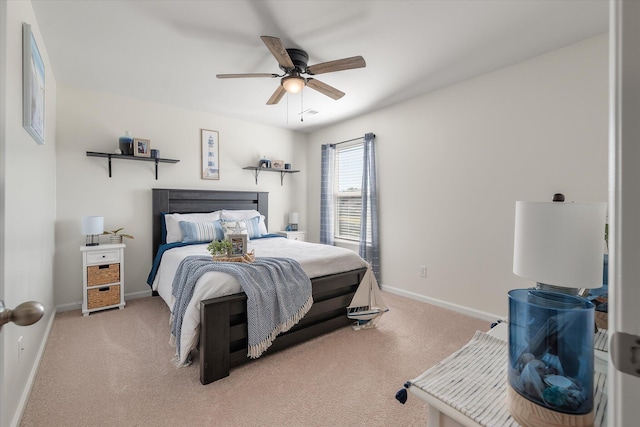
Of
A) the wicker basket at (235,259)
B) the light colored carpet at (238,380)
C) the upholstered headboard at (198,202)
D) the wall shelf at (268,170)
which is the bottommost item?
the light colored carpet at (238,380)

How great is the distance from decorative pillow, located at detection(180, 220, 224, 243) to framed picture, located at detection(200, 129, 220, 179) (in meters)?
0.93

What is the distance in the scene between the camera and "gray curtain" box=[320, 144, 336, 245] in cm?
476

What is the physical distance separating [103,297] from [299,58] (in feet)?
10.7

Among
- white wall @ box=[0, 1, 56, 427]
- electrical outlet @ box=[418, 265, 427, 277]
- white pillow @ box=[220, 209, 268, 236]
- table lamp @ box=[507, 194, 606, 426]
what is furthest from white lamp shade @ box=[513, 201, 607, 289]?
white pillow @ box=[220, 209, 268, 236]

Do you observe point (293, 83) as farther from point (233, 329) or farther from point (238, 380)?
point (238, 380)

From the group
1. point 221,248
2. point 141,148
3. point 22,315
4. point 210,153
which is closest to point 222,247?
point 221,248

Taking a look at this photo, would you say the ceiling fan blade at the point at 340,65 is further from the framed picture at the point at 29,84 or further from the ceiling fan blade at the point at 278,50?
the framed picture at the point at 29,84

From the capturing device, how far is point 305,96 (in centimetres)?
355

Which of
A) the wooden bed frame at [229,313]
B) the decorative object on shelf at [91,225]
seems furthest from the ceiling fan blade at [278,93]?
the decorative object on shelf at [91,225]

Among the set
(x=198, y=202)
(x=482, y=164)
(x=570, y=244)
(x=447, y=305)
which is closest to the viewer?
(x=570, y=244)

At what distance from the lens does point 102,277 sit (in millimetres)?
3146

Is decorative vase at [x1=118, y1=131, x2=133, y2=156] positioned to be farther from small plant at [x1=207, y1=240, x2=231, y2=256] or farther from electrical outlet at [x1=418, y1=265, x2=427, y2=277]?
electrical outlet at [x1=418, y1=265, x2=427, y2=277]

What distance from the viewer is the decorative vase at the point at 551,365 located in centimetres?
64

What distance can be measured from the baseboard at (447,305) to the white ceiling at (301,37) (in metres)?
2.48
